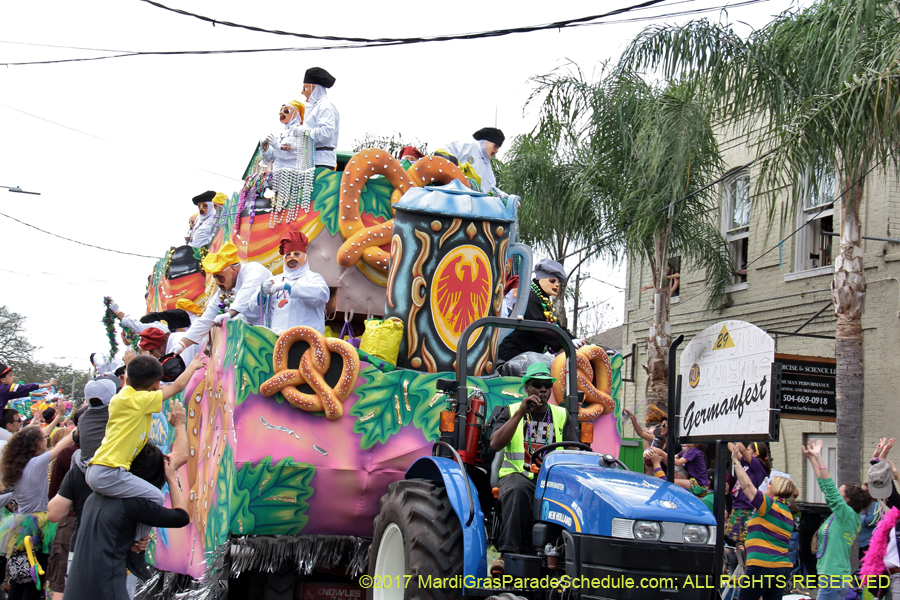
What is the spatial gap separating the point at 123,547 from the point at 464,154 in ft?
22.3

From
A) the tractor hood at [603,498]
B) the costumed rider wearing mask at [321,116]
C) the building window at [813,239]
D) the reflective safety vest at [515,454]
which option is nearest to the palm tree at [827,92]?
the building window at [813,239]

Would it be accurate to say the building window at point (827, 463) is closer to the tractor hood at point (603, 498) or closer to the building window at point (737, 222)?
the building window at point (737, 222)

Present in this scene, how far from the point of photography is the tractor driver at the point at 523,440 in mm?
5109

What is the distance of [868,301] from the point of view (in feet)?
47.6

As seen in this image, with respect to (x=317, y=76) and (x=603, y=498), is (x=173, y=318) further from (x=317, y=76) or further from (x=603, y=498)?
(x=603, y=498)

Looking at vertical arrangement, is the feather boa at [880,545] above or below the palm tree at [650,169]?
below

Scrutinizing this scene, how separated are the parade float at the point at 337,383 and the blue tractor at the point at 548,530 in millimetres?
922

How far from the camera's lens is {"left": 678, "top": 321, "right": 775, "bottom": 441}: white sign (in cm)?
509

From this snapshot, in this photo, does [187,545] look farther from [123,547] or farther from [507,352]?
[507,352]

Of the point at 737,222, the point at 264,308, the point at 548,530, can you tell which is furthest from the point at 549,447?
the point at 737,222

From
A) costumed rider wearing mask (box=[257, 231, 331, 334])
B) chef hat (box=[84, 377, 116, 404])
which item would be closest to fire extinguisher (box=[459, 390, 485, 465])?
costumed rider wearing mask (box=[257, 231, 331, 334])

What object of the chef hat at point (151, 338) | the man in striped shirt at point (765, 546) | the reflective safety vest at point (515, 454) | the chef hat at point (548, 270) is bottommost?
the man in striped shirt at point (765, 546)

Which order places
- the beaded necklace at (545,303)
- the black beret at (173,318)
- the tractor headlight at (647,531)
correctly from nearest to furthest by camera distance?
1. the tractor headlight at (647,531)
2. the beaded necklace at (545,303)
3. the black beret at (173,318)

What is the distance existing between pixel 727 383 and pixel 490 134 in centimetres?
635
